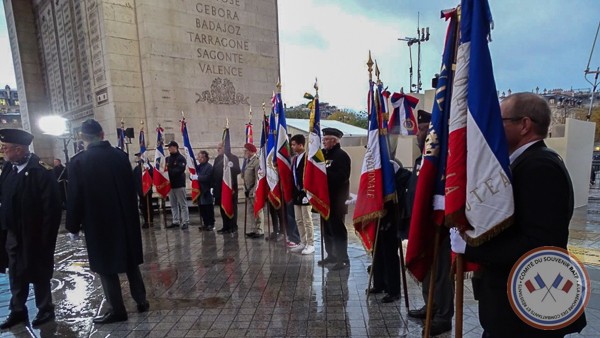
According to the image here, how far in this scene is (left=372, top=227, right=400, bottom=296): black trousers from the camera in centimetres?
394

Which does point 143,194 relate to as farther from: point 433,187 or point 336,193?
point 433,187

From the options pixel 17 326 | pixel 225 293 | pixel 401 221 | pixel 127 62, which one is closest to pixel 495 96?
pixel 401 221

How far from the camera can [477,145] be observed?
5.66 ft

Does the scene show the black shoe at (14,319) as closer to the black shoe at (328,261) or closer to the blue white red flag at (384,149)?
the black shoe at (328,261)

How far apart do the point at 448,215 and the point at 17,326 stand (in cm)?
453

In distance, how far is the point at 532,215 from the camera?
5.02ft

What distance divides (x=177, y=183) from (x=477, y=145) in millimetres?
7984

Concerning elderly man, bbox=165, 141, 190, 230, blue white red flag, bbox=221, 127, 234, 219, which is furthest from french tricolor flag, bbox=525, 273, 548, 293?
elderly man, bbox=165, 141, 190, 230

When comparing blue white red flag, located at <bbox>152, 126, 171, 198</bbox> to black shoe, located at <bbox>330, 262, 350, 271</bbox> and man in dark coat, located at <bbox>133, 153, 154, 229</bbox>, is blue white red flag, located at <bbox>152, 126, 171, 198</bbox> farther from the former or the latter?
black shoe, located at <bbox>330, 262, 350, 271</bbox>

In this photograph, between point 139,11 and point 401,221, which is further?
point 139,11

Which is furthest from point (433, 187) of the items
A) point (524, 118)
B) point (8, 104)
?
point (8, 104)

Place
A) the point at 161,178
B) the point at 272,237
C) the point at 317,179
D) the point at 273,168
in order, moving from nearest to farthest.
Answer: the point at 317,179
the point at 273,168
the point at 272,237
the point at 161,178

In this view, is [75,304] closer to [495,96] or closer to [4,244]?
[4,244]

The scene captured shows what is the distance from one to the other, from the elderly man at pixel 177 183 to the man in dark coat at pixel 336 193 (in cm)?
465
